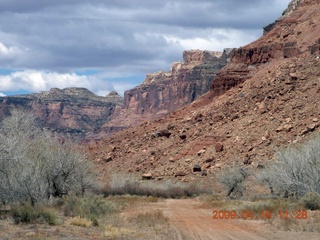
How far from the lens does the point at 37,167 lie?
1105 inches

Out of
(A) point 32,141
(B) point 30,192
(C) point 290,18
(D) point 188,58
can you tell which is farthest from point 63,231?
(D) point 188,58

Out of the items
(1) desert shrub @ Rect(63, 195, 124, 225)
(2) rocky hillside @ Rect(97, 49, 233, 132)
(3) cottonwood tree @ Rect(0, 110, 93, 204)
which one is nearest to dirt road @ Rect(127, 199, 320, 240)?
(1) desert shrub @ Rect(63, 195, 124, 225)

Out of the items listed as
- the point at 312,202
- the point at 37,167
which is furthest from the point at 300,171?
the point at 37,167

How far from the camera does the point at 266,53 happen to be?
71750 millimetres

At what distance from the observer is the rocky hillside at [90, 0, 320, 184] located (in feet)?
172

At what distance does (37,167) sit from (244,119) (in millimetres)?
34079

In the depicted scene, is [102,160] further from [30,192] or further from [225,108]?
[30,192]

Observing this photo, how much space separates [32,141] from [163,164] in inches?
1064

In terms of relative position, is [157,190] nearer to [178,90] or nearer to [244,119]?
[244,119]

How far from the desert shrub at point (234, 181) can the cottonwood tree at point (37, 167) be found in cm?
1077

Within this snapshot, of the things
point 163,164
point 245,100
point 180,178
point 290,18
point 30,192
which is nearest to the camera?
point 30,192

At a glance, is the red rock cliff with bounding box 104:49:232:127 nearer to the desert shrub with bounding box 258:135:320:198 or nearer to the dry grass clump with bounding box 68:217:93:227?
the desert shrub with bounding box 258:135:320:198

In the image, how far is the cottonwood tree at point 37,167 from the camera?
26.1 meters
